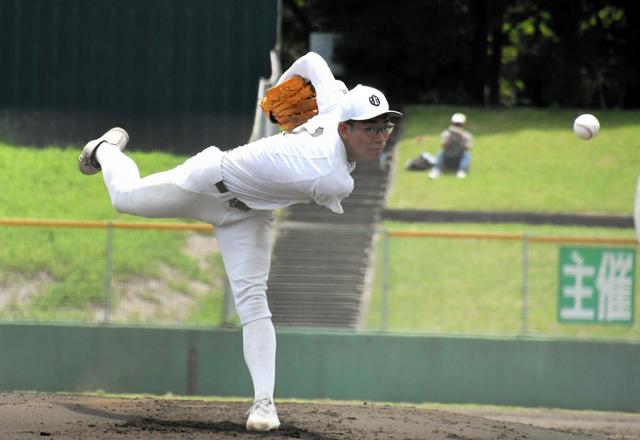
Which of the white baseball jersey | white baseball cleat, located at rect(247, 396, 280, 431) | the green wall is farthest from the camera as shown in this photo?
the green wall

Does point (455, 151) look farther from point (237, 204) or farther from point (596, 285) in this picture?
point (237, 204)

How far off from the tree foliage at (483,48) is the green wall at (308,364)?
14113 mm

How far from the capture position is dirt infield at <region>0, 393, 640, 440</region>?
7934 mm

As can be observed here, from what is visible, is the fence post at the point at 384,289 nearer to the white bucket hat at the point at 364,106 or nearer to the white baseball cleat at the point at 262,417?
the white baseball cleat at the point at 262,417

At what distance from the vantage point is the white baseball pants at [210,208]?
7.84 metres

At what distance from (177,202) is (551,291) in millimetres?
8441

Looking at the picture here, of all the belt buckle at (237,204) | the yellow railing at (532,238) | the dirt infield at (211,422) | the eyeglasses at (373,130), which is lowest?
the dirt infield at (211,422)

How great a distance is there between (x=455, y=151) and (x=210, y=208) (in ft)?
53.7

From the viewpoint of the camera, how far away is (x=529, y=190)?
76.1ft

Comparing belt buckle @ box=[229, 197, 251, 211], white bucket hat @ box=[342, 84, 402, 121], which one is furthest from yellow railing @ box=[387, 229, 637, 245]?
white bucket hat @ box=[342, 84, 402, 121]

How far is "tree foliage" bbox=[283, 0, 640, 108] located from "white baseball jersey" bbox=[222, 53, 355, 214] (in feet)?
67.1

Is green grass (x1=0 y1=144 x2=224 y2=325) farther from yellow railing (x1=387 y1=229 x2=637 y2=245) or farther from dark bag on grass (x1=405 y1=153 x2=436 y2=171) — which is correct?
dark bag on grass (x1=405 y1=153 x2=436 y2=171)

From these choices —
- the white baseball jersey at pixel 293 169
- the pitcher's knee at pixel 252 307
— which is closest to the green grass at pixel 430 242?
the pitcher's knee at pixel 252 307

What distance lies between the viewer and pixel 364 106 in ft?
25.1
